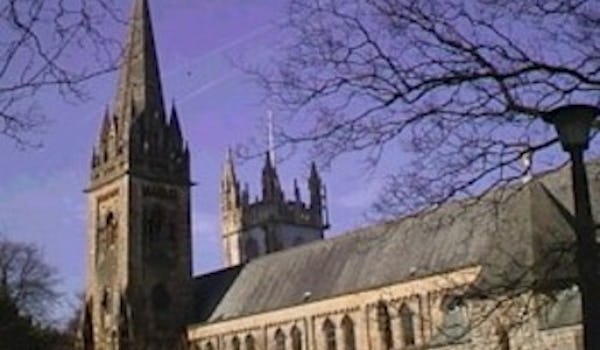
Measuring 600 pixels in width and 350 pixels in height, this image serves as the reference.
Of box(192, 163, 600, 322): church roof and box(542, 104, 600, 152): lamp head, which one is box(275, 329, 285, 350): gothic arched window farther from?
box(542, 104, 600, 152): lamp head

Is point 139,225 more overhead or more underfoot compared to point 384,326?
more overhead

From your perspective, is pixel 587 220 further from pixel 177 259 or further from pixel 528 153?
pixel 177 259

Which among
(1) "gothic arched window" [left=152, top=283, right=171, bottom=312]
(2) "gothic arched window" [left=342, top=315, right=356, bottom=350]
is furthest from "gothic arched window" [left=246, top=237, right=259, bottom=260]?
(2) "gothic arched window" [left=342, top=315, right=356, bottom=350]

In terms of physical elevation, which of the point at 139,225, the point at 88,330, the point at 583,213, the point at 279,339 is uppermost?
the point at 139,225

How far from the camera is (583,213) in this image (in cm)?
1117

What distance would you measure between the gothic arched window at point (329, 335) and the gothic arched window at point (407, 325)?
17.4ft

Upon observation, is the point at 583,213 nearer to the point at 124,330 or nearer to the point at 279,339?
the point at 279,339

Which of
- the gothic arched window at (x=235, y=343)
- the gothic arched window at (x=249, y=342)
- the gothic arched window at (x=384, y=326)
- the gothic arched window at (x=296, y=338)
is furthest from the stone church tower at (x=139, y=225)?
the gothic arched window at (x=384, y=326)

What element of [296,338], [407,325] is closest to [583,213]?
[407,325]

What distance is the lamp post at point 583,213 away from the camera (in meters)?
10.8

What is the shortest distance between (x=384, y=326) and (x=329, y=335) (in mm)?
4853

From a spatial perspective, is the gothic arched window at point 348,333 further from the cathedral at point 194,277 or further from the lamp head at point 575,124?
the lamp head at point 575,124

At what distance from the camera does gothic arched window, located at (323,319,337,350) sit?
58219 mm

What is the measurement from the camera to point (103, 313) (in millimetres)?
67375
